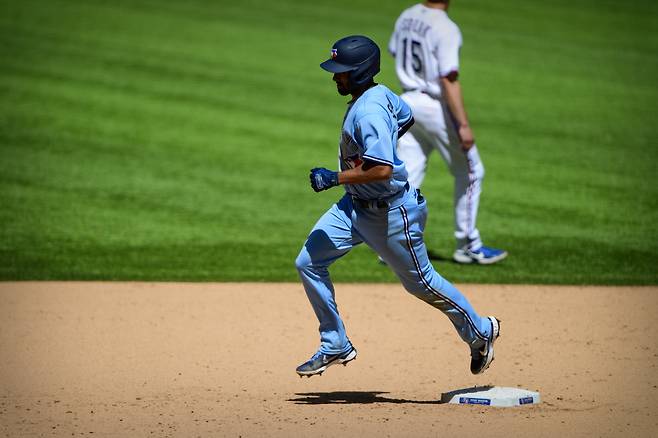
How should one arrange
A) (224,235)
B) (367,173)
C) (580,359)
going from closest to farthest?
(367,173), (580,359), (224,235)

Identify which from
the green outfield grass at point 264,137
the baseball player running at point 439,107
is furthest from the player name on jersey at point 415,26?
the green outfield grass at point 264,137

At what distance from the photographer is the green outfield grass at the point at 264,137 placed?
9.70 m

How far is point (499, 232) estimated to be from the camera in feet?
34.0

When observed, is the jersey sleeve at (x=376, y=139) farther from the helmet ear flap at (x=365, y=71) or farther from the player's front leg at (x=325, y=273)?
the player's front leg at (x=325, y=273)

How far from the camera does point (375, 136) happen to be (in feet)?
18.5

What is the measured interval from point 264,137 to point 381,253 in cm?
766

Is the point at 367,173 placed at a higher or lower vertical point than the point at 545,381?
higher

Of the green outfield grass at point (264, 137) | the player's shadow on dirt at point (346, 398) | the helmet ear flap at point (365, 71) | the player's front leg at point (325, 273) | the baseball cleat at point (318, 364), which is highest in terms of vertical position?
the helmet ear flap at point (365, 71)

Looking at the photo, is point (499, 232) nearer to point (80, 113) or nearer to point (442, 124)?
point (442, 124)

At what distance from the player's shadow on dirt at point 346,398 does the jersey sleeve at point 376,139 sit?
137cm

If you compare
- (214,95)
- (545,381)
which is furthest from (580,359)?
(214,95)

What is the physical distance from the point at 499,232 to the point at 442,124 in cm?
167

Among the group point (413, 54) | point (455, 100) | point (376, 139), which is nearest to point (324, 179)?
point (376, 139)

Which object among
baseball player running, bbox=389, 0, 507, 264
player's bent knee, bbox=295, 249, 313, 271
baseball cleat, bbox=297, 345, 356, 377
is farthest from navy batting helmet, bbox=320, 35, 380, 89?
baseball player running, bbox=389, 0, 507, 264
